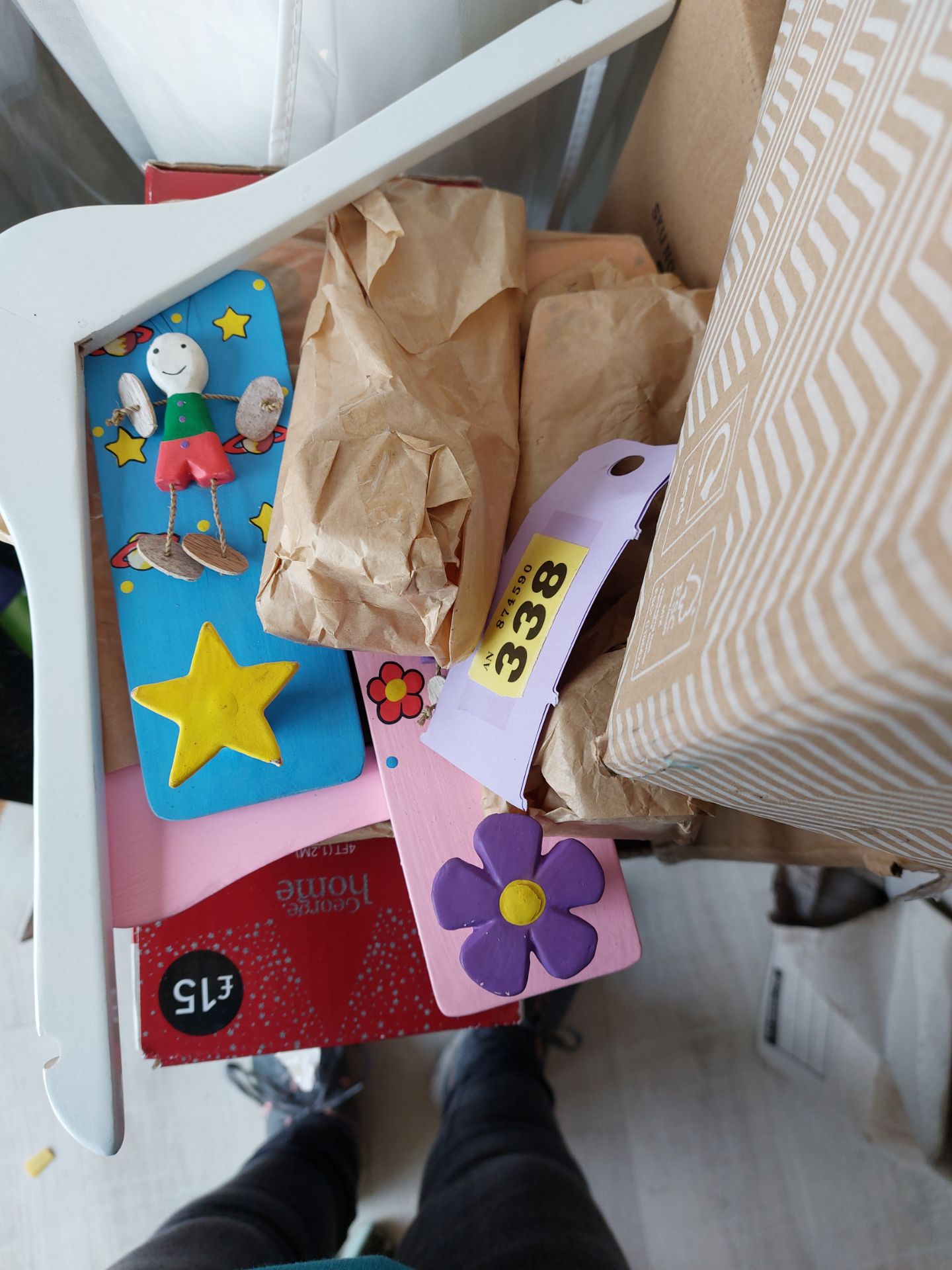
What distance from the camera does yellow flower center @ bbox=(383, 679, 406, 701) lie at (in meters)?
0.58

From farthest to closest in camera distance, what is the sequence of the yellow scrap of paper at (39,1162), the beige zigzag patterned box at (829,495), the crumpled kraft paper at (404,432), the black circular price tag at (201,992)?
the yellow scrap of paper at (39,1162) → the black circular price tag at (201,992) → the crumpled kraft paper at (404,432) → the beige zigzag patterned box at (829,495)

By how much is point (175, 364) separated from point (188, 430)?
5 centimetres

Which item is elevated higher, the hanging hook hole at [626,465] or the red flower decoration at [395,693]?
the hanging hook hole at [626,465]

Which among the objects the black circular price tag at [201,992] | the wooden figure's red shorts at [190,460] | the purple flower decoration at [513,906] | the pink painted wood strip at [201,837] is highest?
the wooden figure's red shorts at [190,460]

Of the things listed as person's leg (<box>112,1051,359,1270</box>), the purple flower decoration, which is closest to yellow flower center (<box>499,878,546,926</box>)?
the purple flower decoration

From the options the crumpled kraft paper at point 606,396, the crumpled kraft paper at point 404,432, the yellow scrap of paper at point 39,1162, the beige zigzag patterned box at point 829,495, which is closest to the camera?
the beige zigzag patterned box at point 829,495

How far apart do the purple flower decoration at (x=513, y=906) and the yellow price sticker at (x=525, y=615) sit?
0.34 feet

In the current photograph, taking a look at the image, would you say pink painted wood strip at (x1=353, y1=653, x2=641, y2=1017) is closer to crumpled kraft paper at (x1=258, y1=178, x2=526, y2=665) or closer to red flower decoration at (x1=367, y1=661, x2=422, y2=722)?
red flower decoration at (x1=367, y1=661, x2=422, y2=722)

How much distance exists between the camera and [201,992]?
0.68 m

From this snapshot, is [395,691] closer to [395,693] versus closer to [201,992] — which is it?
[395,693]

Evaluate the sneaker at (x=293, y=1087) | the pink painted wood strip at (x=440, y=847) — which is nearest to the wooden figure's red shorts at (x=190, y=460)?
the pink painted wood strip at (x=440, y=847)

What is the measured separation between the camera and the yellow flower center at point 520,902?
522mm

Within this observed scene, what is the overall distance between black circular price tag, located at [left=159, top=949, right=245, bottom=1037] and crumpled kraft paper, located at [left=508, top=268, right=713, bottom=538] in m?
0.49

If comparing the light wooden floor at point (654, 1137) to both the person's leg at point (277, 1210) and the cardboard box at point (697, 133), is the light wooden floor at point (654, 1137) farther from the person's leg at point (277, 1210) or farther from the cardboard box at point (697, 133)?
the cardboard box at point (697, 133)
